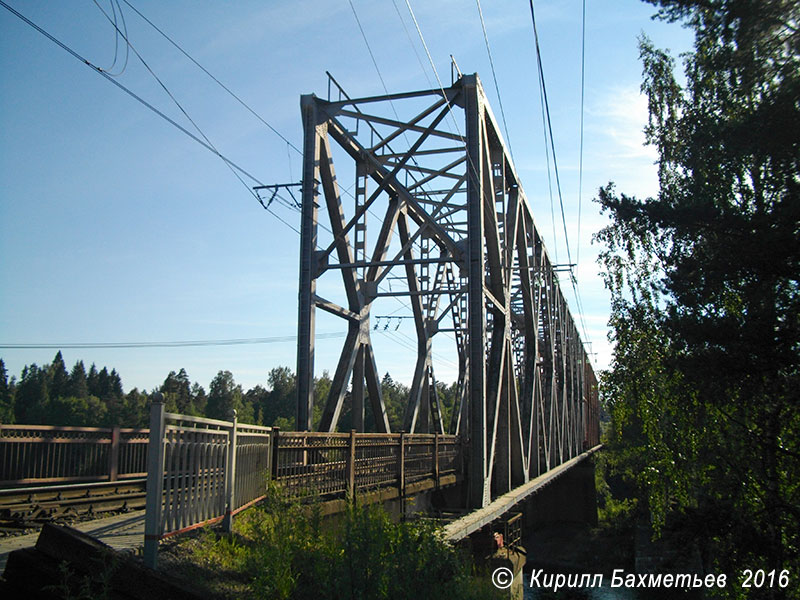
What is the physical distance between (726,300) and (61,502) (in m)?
12.3

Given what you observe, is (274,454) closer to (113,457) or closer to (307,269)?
(113,457)

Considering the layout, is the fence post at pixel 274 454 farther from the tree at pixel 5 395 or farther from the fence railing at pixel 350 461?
the tree at pixel 5 395

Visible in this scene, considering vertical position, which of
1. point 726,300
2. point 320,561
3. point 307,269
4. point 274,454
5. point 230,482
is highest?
point 307,269

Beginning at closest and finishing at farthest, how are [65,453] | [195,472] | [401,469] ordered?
[195,472] < [65,453] < [401,469]

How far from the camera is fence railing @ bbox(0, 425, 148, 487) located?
10430 mm

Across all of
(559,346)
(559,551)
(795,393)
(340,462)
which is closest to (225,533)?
(340,462)

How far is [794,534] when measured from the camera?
33.6 feet

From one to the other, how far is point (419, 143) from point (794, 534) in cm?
1146

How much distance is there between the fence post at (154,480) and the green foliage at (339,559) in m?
0.58

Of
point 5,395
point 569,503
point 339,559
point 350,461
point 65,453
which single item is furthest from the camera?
point 5,395

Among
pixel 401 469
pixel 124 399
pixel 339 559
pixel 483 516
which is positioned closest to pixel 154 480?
pixel 339 559

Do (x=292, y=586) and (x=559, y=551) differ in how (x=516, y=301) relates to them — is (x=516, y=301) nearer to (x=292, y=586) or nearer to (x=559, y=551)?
(x=559, y=551)

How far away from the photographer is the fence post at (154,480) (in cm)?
545

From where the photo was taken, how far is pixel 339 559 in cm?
571
